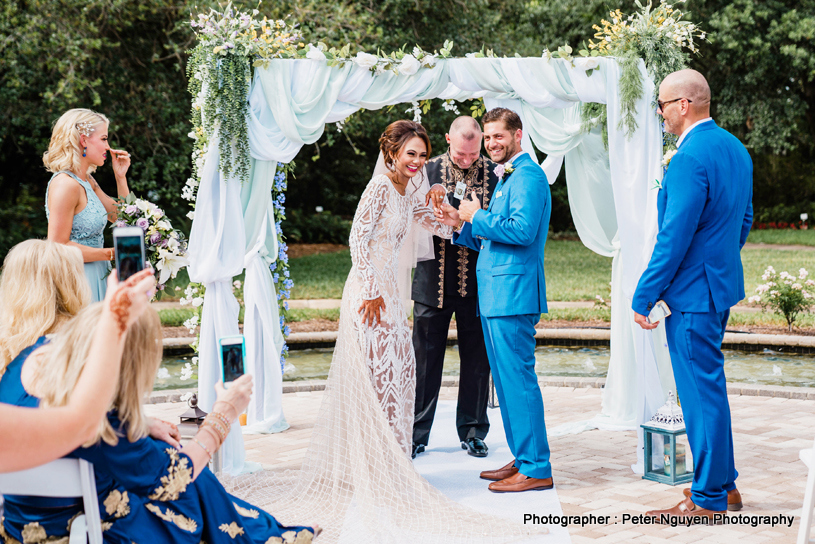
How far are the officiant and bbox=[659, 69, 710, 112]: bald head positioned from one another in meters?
1.46

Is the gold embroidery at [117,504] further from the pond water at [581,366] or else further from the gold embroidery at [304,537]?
the pond water at [581,366]

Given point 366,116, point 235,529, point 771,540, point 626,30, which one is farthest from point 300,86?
point 366,116

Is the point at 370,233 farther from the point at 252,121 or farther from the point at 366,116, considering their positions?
the point at 366,116

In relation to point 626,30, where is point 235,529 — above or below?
below

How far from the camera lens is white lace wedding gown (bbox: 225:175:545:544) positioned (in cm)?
361

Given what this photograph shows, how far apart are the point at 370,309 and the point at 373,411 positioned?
0.53 m

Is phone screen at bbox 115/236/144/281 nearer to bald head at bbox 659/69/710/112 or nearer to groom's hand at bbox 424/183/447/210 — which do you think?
groom's hand at bbox 424/183/447/210

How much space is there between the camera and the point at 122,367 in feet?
6.35

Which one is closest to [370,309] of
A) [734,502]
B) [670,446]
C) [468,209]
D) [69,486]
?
[468,209]

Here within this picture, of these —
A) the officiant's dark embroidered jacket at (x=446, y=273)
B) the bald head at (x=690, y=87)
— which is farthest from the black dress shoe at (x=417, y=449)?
the bald head at (x=690, y=87)

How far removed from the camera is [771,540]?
331cm

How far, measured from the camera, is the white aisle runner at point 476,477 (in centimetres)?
379

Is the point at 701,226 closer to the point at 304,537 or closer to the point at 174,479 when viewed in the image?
the point at 304,537

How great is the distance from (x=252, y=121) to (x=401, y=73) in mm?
991
